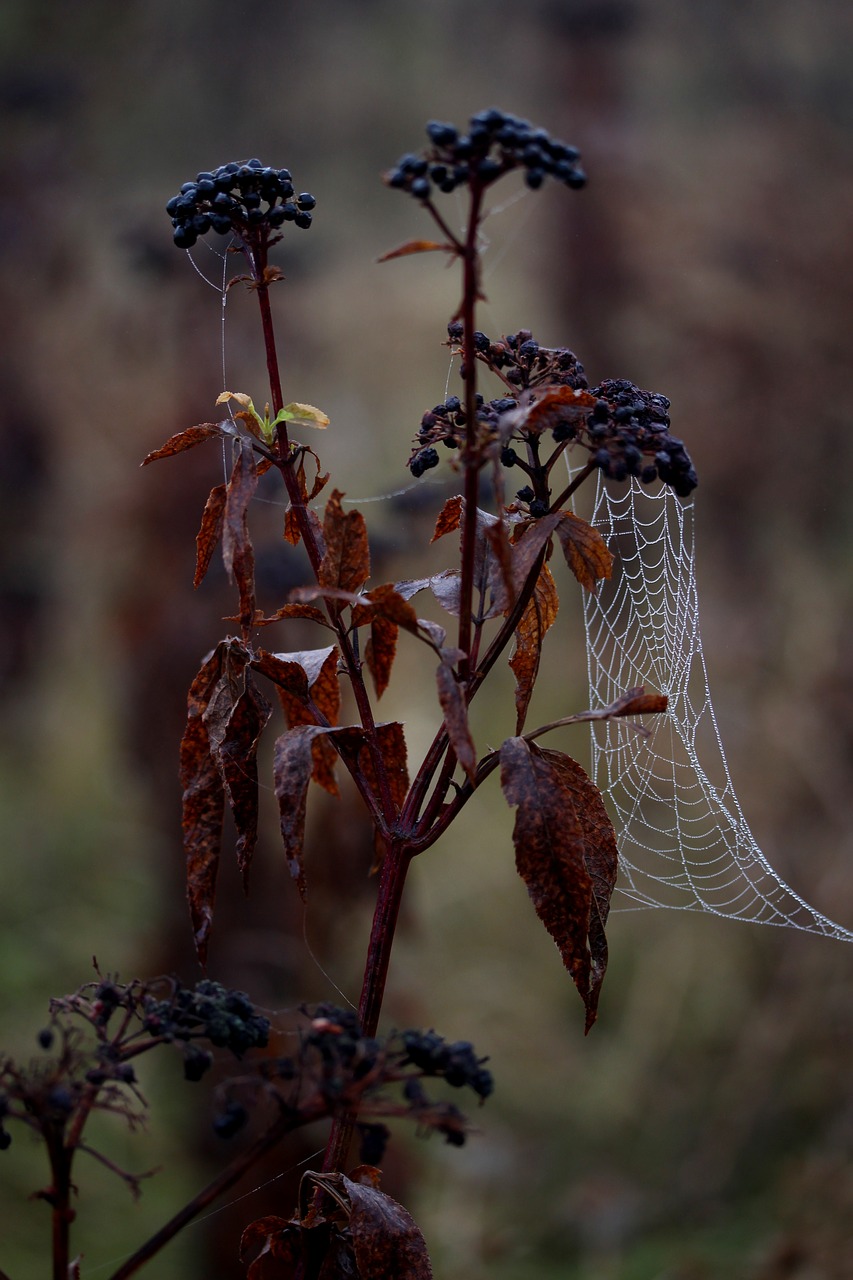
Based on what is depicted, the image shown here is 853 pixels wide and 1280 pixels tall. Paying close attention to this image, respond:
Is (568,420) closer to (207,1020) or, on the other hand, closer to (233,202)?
(233,202)

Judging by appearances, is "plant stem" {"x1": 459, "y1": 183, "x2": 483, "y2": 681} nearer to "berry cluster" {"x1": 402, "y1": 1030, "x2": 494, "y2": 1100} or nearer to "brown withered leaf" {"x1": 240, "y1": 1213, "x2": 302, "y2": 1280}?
"berry cluster" {"x1": 402, "y1": 1030, "x2": 494, "y2": 1100}

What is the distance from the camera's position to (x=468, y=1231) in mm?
2838

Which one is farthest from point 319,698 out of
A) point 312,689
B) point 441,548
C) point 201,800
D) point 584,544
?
point 441,548

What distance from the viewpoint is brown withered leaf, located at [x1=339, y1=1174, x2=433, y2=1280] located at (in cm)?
57

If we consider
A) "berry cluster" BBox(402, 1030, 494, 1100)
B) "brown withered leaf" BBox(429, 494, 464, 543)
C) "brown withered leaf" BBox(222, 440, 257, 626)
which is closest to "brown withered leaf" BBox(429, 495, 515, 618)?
"brown withered leaf" BBox(429, 494, 464, 543)

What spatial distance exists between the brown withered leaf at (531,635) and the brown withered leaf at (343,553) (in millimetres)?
126

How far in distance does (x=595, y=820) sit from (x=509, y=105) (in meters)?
3.40

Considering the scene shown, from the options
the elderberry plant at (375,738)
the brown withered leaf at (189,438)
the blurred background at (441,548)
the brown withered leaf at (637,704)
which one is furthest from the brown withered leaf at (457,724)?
the blurred background at (441,548)

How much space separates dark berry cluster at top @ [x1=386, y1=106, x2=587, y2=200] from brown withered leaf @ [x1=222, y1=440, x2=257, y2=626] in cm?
18

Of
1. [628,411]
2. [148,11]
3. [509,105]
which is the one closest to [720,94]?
[509,105]

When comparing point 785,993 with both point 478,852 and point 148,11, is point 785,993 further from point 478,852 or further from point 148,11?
point 148,11

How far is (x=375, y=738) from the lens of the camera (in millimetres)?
637

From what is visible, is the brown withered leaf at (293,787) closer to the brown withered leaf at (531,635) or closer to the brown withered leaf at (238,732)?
the brown withered leaf at (238,732)

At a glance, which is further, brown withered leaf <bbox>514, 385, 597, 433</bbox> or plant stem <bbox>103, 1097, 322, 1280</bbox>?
brown withered leaf <bbox>514, 385, 597, 433</bbox>
